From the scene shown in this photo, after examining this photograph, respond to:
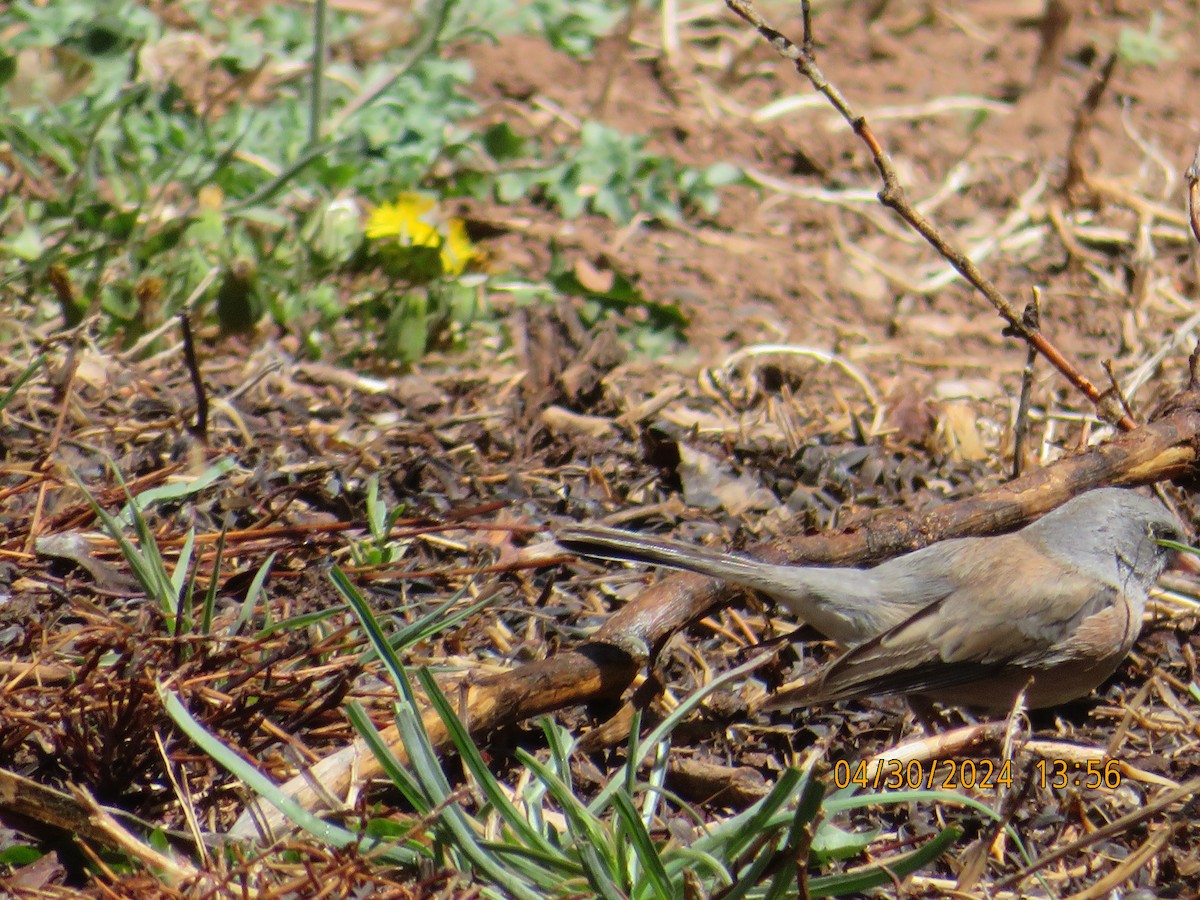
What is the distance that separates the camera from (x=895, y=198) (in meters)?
3.51

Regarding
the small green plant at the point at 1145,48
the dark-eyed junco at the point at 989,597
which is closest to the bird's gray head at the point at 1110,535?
the dark-eyed junco at the point at 989,597

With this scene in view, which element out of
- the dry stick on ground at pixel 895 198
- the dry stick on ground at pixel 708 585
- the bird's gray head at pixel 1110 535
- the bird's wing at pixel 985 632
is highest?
the dry stick on ground at pixel 895 198

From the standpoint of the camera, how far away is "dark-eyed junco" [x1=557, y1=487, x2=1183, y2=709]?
10.9 ft

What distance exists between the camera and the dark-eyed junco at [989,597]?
3.32m

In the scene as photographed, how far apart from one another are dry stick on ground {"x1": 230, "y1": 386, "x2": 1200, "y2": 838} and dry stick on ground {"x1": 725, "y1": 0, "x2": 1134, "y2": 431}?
0.20 m

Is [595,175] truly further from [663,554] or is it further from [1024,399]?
[663,554]

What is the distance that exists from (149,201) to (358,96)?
1164 mm

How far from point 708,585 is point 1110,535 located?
4.32ft

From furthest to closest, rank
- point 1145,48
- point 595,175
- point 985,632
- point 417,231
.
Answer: point 1145,48 < point 595,175 < point 417,231 < point 985,632

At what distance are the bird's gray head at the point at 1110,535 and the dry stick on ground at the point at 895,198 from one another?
0.93 feet

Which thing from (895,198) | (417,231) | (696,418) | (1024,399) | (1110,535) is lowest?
(696,418)
